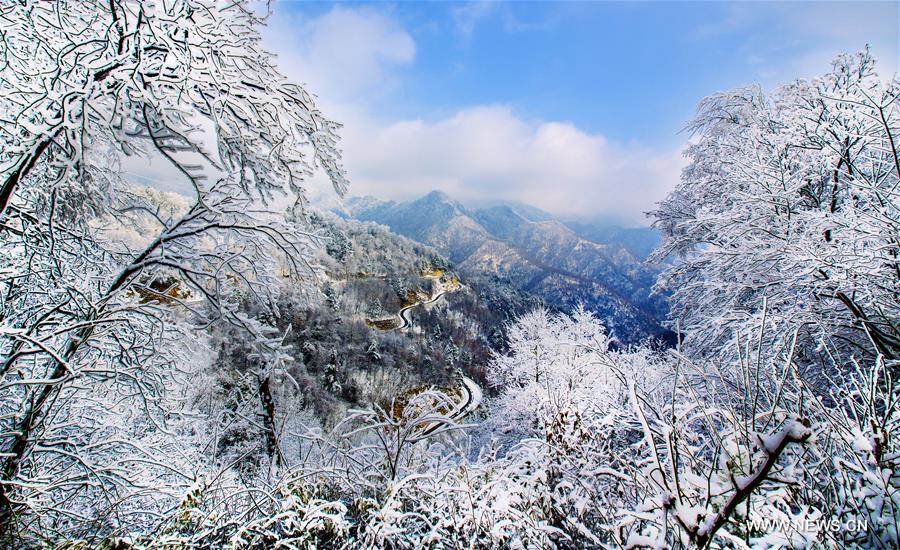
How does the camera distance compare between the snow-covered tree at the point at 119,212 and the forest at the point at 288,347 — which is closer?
the forest at the point at 288,347

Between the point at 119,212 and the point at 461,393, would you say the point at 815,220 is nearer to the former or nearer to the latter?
the point at 119,212

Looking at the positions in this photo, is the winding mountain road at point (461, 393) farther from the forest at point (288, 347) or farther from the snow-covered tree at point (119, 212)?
the snow-covered tree at point (119, 212)

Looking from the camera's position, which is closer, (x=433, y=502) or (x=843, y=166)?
(x=433, y=502)

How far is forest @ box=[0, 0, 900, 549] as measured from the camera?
4.37 ft

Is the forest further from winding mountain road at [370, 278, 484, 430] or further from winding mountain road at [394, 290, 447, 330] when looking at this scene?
winding mountain road at [394, 290, 447, 330]

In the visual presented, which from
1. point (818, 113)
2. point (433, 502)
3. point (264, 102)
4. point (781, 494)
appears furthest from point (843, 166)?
point (264, 102)

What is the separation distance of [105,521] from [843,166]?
870 centimetres

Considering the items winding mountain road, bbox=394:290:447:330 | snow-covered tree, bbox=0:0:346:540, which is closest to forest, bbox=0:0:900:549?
snow-covered tree, bbox=0:0:346:540

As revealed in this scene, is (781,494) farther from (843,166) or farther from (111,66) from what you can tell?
(843,166)

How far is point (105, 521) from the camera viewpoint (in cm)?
245

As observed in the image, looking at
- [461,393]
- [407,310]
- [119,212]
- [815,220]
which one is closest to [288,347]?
[119,212]

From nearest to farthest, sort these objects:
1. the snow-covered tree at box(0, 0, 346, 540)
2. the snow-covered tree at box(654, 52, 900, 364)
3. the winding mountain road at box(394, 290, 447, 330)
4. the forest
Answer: the forest → the snow-covered tree at box(0, 0, 346, 540) → the snow-covered tree at box(654, 52, 900, 364) → the winding mountain road at box(394, 290, 447, 330)

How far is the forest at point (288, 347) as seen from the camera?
133cm

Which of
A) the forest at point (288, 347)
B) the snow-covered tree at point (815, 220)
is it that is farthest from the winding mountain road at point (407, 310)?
the forest at point (288, 347)
